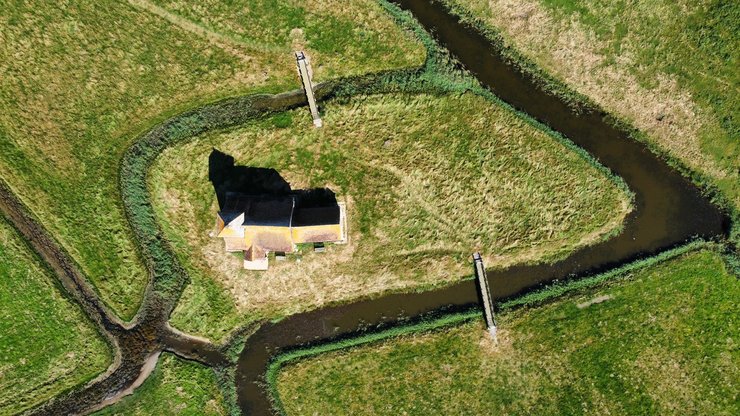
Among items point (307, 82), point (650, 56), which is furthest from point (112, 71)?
point (650, 56)

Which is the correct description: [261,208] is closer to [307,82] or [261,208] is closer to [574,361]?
[307,82]

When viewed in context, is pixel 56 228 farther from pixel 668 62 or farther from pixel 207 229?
pixel 668 62

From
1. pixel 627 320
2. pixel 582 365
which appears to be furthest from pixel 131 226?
pixel 627 320

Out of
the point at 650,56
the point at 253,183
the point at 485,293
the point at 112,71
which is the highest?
the point at 112,71

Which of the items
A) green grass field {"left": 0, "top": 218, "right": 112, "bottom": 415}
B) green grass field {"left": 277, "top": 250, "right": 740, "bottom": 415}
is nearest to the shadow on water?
green grass field {"left": 277, "top": 250, "right": 740, "bottom": 415}

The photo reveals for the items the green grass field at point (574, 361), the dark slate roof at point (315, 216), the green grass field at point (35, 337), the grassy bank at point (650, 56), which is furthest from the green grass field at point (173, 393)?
the grassy bank at point (650, 56)

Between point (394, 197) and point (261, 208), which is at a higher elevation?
point (261, 208)
